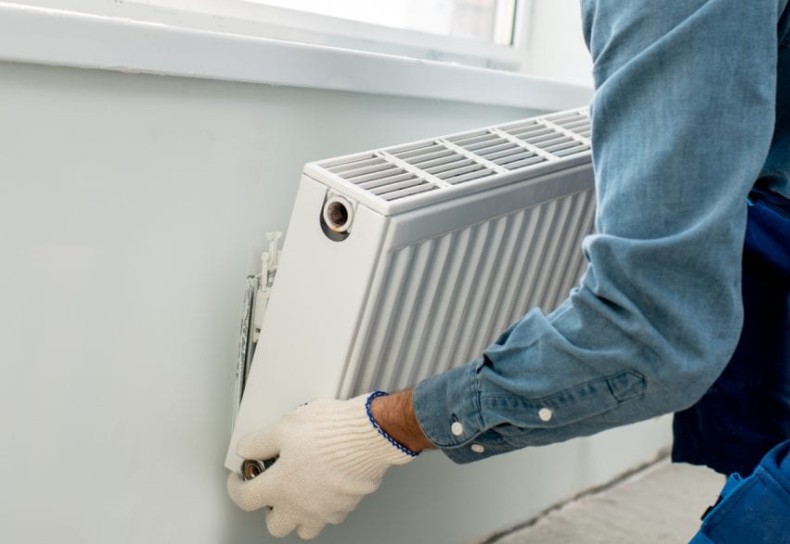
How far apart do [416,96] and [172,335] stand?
15.8 inches

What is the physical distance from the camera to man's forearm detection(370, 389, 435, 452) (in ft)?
2.62

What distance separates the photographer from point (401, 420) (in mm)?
802

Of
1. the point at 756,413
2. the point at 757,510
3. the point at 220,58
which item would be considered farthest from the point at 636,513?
the point at 220,58

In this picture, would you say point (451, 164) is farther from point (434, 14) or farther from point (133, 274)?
point (434, 14)

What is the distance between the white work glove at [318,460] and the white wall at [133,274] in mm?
90

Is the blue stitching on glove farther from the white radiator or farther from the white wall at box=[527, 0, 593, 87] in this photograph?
the white wall at box=[527, 0, 593, 87]

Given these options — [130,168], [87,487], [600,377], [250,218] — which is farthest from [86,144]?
[600,377]

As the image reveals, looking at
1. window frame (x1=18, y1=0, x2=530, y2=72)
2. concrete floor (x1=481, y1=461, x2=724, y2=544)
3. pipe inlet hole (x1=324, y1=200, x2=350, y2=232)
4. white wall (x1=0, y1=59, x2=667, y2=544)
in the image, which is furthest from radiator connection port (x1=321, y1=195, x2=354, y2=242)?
concrete floor (x1=481, y1=461, x2=724, y2=544)

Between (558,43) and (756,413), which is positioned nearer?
(756,413)

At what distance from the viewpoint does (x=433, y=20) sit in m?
1.38

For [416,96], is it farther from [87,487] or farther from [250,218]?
[87,487]

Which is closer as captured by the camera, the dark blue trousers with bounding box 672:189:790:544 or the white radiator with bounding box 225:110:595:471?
the dark blue trousers with bounding box 672:189:790:544

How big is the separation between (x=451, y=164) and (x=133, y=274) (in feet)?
1.05

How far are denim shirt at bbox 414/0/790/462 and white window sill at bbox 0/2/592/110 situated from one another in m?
0.33
